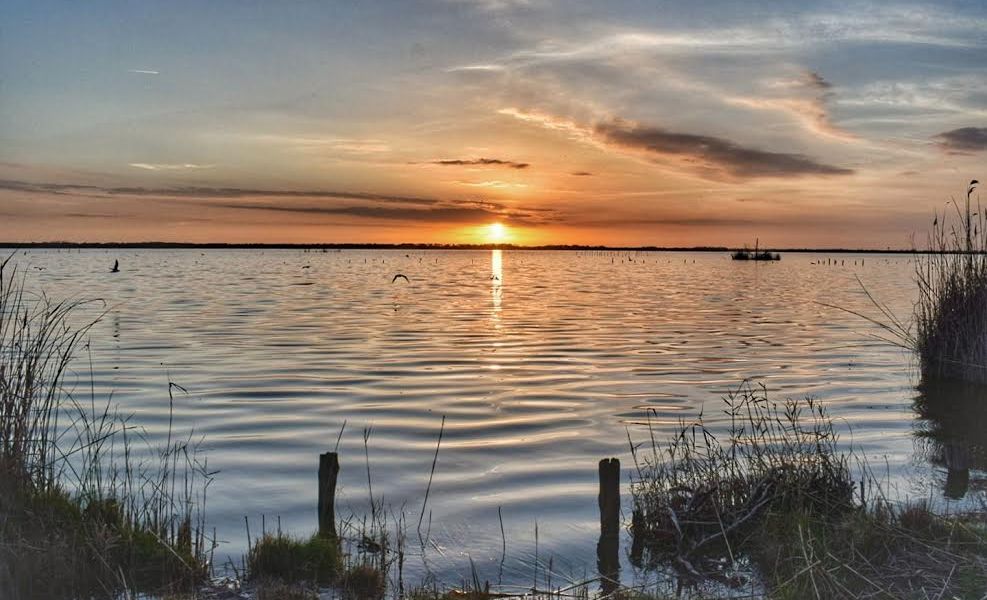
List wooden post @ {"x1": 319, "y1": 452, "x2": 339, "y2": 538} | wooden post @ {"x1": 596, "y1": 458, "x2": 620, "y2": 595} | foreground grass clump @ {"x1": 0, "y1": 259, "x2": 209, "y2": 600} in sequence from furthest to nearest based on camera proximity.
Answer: wooden post @ {"x1": 319, "y1": 452, "x2": 339, "y2": 538}
wooden post @ {"x1": 596, "y1": 458, "x2": 620, "y2": 595}
foreground grass clump @ {"x1": 0, "y1": 259, "x2": 209, "y2": 600}

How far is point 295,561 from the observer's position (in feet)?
24.9

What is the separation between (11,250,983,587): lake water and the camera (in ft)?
33.9

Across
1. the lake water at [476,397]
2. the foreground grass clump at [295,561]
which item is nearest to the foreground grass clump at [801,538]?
the lake water at [476,397]

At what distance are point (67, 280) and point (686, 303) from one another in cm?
4791

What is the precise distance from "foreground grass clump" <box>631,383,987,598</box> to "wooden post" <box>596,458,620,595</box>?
32cm

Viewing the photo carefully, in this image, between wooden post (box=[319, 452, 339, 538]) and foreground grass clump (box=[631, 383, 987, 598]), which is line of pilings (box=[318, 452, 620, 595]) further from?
foreground grass clump (box=[631, 383, 987, 598])

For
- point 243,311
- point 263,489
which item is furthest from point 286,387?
point 243,311

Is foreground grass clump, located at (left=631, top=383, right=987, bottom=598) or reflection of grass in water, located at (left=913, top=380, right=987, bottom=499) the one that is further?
reflection of grass in water, located at (left=913, top=380, right=987, bottom=499)

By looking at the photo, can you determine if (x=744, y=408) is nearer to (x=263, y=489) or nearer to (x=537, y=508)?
(x=537, y=508)

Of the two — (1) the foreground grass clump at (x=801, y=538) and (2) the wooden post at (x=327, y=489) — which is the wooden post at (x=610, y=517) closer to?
(1) the foreground grass clump at (x=801, y=538)

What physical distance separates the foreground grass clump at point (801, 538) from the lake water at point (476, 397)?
3.45ft

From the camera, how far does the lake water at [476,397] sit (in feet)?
33.9

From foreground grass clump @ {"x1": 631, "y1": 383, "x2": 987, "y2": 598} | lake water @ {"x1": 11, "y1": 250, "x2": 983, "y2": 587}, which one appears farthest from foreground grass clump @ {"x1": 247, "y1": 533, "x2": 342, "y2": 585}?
foreground grass clump @ {"x1": 631, "y1": 383, "x2": 987, "y2": 598}

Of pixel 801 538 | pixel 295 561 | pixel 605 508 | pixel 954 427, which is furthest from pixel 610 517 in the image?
pixel 954 427
